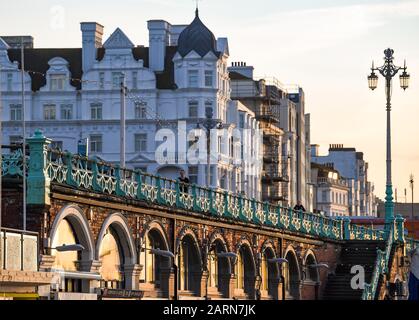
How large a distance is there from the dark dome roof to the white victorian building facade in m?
0.08

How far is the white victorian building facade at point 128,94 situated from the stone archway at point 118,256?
6420 cm

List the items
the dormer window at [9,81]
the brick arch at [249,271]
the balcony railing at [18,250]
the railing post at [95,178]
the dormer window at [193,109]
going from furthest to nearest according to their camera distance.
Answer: the dormer window at [193,109]
the dormer window at [9,81]
the brick arch at [249,271]
the railing post at [95,178]
the balcony railing at [18,250]

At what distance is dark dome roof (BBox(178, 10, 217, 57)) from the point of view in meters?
120

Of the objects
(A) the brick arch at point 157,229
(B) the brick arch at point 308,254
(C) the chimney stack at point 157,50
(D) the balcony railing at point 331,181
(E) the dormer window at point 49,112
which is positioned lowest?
(B) the brick arch at point 308,254

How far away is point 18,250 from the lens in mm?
36906

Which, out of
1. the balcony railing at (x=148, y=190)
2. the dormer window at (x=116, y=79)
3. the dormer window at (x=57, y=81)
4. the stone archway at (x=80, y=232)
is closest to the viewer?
the balcony railing at (x=148, y=190)

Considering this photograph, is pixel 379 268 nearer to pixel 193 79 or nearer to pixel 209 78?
pixel 209 78

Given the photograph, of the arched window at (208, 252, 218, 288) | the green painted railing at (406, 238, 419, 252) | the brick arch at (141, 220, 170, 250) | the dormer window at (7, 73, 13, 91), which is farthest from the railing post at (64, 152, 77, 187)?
the dormer window at (7, 73, 13, 91)

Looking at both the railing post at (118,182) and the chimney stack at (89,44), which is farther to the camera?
the chimney stack at (89,44)

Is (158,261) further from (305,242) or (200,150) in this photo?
(200,150)

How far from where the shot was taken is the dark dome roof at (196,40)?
120m

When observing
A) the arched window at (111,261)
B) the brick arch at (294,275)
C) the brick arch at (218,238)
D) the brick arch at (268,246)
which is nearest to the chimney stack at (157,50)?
the brick arch at (294,275)

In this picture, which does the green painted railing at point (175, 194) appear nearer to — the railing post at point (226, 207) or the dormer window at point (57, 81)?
the railing post at point (226, 207)

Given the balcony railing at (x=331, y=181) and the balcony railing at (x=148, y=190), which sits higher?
the balcony railing at (x=331, y=181)
